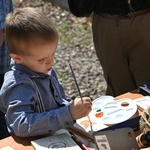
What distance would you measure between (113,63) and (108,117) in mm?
807

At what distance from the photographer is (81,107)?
1.59 metres

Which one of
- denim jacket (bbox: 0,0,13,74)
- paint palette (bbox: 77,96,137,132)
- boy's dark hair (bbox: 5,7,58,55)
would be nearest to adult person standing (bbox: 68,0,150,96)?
denim jacket (bbox: 0,0,13,74)

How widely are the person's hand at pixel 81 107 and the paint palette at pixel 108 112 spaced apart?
15cm

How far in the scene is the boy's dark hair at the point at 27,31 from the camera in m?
1.59

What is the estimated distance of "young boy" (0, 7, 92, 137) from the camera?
1.60 metres

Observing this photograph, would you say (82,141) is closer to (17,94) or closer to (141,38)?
(17,94)

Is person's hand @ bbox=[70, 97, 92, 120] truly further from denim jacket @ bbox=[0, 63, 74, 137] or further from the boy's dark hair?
the boy's dark hair

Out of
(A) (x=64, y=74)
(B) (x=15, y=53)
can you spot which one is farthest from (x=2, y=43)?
(A) (x=64, y=74)

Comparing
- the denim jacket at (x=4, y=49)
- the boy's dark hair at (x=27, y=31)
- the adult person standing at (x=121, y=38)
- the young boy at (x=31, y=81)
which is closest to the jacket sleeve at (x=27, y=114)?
the young boy at (x=31, y=81)

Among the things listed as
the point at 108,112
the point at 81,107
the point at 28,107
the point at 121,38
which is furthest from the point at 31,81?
the point at 121,38

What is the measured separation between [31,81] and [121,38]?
94cm

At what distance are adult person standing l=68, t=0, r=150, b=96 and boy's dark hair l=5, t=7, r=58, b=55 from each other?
805mm

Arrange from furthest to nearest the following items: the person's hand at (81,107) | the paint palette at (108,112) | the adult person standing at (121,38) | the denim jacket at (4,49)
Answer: the adult person standing at (121,38)
the denim jacket at (4,49)
the paint palette at (108,112)
the person's hand at (81,107)

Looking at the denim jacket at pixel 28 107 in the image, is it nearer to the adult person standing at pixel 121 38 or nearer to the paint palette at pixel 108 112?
the paint palette at pixel 108 112
